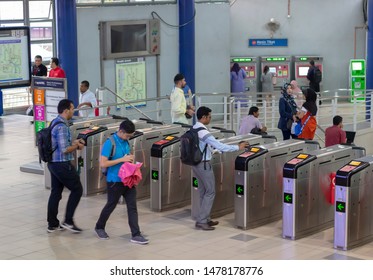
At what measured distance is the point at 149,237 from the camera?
34.4 feet

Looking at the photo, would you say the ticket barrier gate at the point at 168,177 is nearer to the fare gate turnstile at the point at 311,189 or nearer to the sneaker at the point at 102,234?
the sneaker at the point at 102,234

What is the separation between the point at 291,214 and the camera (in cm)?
1034

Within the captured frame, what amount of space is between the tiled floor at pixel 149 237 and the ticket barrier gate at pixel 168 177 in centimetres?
19

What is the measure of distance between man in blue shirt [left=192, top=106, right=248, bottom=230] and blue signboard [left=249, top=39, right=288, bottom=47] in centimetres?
1475

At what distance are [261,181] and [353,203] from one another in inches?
56.9

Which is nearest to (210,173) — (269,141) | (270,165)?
(270,165)

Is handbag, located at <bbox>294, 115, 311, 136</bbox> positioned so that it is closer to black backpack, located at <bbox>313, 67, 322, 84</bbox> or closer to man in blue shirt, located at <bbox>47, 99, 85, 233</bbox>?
man in blue shirt, located at <bbox>47, 99, 85, 233</bbox>

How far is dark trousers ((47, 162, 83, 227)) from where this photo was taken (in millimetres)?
10250

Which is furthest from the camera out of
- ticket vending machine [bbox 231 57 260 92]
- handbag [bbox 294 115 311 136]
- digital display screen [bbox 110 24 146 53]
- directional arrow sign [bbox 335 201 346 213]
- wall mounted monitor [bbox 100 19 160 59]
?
ticket vending machine [bbox 231 57 260 92]

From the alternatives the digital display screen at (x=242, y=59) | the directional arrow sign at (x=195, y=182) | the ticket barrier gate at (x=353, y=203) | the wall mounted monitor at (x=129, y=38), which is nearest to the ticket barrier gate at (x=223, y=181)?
the directional arrow sign at (x=195, y=182)

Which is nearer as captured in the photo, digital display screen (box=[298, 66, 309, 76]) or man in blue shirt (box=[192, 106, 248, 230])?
man in blue shirt (box=[192, 106, 248, 230])

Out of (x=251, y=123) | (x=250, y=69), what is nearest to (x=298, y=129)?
(x=251, y=123)

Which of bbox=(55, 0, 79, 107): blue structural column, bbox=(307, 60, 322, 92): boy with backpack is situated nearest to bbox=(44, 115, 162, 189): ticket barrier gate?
bbox=(55, 0, 79, 107): blue structural column

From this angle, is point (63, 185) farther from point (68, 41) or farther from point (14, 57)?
point (68, 41)
